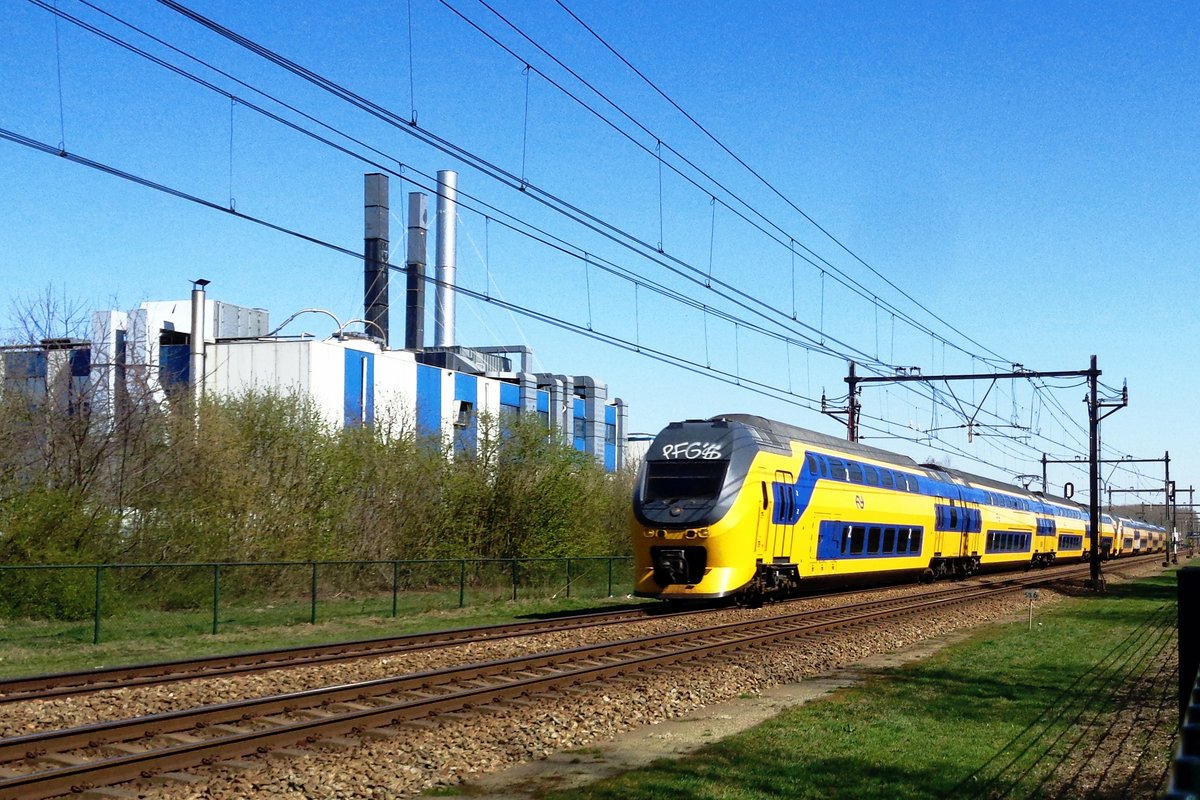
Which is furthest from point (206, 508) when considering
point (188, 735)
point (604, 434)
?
point (604, 434)

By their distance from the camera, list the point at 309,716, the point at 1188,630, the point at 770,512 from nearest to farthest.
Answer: the point at 1188,630 < the point at 309,716 < the point at 770,512

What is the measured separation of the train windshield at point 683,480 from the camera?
1017 inches

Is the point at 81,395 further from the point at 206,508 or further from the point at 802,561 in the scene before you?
the point at 802,561

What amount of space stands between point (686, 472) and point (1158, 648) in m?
9.99

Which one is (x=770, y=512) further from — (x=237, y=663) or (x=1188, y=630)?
(x=1188, y=630)

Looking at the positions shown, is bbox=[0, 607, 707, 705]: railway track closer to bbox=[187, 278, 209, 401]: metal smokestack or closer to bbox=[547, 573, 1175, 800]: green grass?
bbox=[547, 573, 1175, 800]: green grass

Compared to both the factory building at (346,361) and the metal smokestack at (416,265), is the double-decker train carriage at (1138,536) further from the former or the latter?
the metal smokestack at (416,265)

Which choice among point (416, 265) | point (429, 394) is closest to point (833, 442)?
point (429, 394)

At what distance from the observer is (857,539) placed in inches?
1292

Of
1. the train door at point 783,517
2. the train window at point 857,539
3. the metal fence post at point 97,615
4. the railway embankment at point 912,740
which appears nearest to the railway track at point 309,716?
the railway embankment at point 912,740

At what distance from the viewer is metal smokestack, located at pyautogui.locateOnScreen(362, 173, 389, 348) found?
67812mm

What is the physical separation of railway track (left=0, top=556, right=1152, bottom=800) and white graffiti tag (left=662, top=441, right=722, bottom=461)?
597cm

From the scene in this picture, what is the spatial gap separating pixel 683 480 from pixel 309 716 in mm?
14384

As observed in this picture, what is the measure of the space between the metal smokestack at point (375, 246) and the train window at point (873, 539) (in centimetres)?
3866
